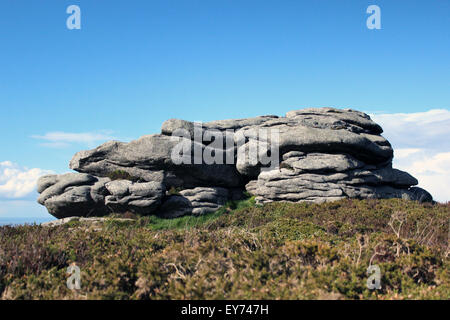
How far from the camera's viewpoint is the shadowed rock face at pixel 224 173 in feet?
83.6

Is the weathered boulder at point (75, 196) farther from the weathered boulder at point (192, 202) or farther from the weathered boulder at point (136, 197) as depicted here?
the weathered boulder at point (192, 202)

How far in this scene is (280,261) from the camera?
316 inches

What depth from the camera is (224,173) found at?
94.6 feet

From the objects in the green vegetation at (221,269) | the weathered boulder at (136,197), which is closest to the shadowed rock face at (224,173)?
the weathered boulder at (136,197)

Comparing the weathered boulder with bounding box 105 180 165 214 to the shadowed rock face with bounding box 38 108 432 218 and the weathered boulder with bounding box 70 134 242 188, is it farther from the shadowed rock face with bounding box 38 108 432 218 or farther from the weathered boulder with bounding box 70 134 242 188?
the weathered boulder with bounding box 70 134 242 188

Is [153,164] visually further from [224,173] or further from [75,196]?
[75,196]

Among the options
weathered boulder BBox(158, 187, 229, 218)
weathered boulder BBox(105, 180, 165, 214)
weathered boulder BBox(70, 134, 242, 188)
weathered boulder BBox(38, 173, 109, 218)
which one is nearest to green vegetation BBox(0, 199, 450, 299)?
weathered boulder BBox(105, 180, 165, 214)

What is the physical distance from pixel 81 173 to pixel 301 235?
2003 cm

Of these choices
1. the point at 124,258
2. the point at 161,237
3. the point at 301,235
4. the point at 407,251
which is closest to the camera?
the point at 124,258

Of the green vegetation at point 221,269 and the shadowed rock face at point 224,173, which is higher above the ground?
the shadowed rock face at point 224,173

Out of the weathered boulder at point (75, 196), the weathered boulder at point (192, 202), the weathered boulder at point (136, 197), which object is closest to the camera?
the weathered boulder at point (136, 197)

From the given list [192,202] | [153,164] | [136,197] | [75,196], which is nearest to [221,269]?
[136,197]

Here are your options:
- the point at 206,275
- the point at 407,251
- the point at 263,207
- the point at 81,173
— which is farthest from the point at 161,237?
the point at 81,173
